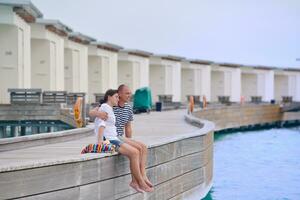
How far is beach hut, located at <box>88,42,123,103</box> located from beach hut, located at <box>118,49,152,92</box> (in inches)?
191

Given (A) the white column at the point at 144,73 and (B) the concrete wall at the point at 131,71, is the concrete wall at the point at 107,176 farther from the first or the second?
(A) the white column at the point at 144,73

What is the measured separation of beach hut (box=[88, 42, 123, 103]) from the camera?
54.3 metres

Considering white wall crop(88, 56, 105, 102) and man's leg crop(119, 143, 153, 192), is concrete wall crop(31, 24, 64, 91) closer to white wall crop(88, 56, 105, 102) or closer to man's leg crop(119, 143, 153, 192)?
white wall crop(88, 56, 105, 102)

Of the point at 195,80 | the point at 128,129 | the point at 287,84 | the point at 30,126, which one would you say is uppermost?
the point at 195,80

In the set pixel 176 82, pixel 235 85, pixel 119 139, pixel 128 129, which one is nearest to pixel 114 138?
pixel 119 139

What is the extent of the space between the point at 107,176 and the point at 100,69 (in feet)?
143

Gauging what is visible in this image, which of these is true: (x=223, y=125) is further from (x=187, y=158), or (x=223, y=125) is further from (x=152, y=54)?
(x=187, y=158)

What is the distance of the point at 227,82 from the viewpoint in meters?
84.6

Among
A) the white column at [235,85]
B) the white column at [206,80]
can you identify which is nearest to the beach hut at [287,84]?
the white column at [235,85]

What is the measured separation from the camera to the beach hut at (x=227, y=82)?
8325 centimetres

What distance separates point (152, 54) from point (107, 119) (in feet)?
182

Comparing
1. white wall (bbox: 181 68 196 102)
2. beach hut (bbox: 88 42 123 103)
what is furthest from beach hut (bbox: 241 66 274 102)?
beach hut (bbox: 88 42 123 103)

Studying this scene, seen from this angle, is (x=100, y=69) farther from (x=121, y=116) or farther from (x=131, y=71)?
(x=121, y=116)

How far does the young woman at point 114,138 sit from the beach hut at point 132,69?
1947 inches
